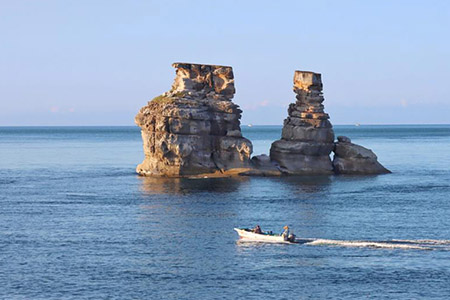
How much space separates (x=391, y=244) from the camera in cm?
7094

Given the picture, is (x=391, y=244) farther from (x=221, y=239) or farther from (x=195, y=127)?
(x=195, y=127)

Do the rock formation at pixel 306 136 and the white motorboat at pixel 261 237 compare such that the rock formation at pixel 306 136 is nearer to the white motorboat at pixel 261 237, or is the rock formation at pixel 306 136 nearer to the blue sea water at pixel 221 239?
the blue sea water at pixel 221 239

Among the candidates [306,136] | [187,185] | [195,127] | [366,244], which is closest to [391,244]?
[366,244]

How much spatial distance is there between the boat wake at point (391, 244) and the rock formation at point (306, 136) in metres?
57.5

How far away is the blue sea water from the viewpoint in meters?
57.8

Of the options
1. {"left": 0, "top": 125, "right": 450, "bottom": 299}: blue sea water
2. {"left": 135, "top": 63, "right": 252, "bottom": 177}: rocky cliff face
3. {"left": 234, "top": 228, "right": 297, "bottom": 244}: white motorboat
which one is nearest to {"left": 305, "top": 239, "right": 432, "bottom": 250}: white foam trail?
{"left": 0, "top": 125, "right": 450, "bottom": 299}: blue sea water

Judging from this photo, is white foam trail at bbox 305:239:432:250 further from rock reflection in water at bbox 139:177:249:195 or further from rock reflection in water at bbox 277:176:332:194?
rock reflection in water at bbox 139:177:249:195

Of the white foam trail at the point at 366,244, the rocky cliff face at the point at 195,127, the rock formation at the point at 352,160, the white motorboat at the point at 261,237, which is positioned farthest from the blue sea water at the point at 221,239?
the rock formation at the point at 352,160

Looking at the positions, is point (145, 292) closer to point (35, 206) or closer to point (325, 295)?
point (325, 295)

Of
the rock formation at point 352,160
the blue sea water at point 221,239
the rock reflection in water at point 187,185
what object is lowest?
the blue sea water at point 221,239

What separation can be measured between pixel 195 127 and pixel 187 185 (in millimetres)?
13113

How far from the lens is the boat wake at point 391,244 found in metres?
69.8

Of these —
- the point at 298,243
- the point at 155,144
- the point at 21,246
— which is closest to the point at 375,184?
the point at 155,144

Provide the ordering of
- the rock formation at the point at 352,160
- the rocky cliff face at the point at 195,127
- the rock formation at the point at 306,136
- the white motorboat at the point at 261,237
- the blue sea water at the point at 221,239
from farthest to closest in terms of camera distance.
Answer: the rock formation at the point at 352,160 → the rock formation at the point at 306,136 → the rocky cliff face at the point at 195,127 → the white motorboat at the point at 261,237 → the blue sea water at the point at 221,239
